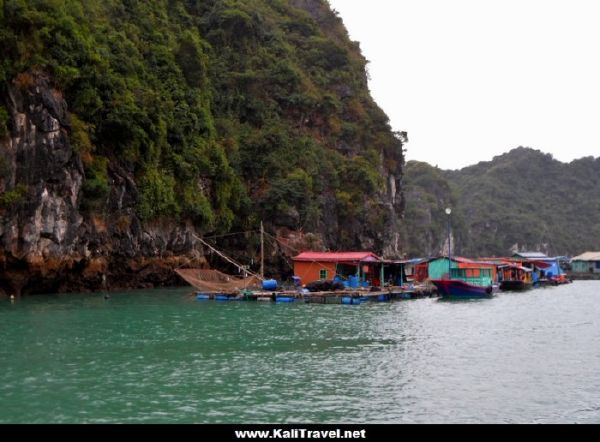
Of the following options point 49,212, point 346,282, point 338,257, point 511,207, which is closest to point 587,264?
point 511,207

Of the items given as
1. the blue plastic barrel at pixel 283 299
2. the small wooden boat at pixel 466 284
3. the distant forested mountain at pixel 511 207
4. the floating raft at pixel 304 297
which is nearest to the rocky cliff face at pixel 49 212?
the floating raft at pixel 304 297

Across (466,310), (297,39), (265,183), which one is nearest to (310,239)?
(265,183)

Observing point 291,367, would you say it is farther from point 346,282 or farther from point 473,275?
point 473,275

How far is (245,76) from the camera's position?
2190 inches

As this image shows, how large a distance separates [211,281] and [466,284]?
1701 centimetres

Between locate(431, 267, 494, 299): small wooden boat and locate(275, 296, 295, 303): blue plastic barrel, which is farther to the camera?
locate(431, 267, 494, 299): small wooden boat

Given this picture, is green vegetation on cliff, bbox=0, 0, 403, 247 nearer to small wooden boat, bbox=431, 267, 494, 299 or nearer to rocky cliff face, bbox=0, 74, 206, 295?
rocky cliff face, bbox=0, 74, 206, 295

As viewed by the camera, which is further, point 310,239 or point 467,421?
point 310,239

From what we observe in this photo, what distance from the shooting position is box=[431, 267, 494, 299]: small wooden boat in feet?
129

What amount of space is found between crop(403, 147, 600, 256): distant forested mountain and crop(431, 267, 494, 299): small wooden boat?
63.7 meters

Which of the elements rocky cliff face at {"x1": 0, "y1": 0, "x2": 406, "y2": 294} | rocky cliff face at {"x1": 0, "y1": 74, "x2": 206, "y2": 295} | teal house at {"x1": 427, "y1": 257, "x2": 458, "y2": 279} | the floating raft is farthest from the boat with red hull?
rocky cliff face at {"x1": 0, "y1": 74, "x2": 206, "y2": 295}
